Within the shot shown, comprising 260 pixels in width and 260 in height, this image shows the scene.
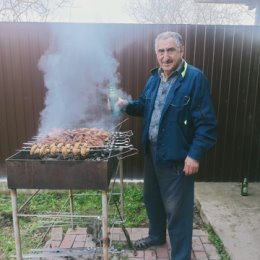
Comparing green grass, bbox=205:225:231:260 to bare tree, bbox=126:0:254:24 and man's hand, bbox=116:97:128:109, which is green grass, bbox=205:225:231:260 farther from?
bare tree, bbox=126:0:254:24

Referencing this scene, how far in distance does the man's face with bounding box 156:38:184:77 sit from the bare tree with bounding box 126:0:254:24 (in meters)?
13.8

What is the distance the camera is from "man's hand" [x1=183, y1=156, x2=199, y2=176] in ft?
8.82

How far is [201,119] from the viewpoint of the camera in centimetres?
268

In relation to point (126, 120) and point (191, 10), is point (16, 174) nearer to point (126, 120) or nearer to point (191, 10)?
point (126, 120)

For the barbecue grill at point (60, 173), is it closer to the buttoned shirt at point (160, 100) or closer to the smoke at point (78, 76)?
the buttoned shirt at point (160, 100)

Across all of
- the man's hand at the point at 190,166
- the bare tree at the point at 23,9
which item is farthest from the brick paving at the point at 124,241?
the bare tree at the point at 23,9

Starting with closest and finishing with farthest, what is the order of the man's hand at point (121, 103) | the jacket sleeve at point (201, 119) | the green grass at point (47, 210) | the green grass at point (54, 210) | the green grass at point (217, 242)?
the jacket sleeve at point (201, 119), the green grass at point (217, 242), the man's hand at point (121, 103), the green grass at point (54, 210), the green grass at point (47, 210)

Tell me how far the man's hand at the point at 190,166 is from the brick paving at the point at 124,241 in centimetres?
115

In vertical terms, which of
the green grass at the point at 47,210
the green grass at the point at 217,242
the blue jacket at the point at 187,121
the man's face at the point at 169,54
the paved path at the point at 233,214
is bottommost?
the green grass at the point at 47,210

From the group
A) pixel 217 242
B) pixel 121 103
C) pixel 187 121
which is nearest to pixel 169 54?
pixel 187 121

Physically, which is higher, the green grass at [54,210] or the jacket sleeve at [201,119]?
the jacket sleeve at [201,119]

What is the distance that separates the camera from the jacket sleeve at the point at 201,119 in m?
2.68

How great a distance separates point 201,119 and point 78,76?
284 centimetres

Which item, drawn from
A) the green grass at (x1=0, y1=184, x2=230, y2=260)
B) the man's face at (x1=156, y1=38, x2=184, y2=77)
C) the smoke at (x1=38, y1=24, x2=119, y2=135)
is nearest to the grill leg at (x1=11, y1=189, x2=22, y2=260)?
the green grass at (x1=0, y1=184, x2=230, y2=260)
